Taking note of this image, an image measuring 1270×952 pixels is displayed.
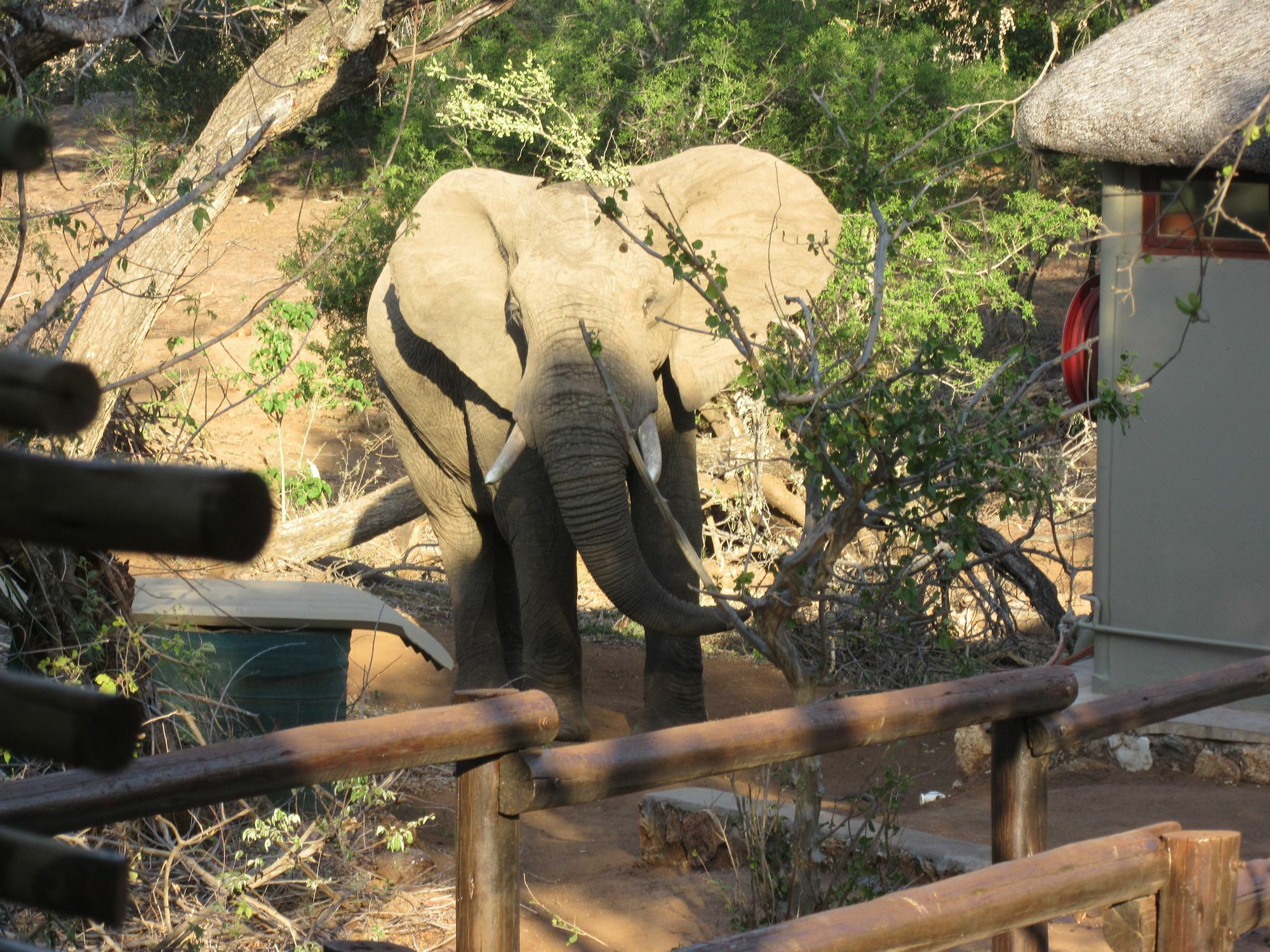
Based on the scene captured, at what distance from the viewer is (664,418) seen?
6.88 metres

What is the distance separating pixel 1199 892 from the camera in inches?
102

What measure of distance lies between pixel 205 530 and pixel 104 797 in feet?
5.22

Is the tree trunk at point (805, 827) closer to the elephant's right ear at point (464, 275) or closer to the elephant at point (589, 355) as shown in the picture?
the elephant at point (589, 355)

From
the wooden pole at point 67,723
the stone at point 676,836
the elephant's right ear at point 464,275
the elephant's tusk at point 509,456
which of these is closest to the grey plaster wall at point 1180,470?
the stone at point 676,836

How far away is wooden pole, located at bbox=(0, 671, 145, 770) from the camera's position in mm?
756

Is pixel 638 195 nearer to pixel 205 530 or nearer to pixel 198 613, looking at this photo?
pixel 198 613

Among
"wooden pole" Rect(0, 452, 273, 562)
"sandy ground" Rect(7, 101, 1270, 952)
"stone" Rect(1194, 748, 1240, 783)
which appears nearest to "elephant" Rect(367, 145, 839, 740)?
"sandy ground" Rect(7, 101, 1270, 952)

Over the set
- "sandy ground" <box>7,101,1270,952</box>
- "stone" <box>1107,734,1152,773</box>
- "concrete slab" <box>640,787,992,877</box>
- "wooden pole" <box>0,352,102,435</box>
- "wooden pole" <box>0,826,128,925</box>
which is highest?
"wooden pole" <box>0,352,102,435</box>

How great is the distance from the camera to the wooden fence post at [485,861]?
270 centimetres

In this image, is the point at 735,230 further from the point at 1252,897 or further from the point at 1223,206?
the point at 1252,897

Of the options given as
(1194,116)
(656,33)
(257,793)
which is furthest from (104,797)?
(656,33)

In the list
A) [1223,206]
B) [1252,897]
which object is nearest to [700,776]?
[1252,897]

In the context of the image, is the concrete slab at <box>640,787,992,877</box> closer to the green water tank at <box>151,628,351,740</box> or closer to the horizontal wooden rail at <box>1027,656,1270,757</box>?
the horizontal wooden rail at <box>1027,656,1270,757</box>

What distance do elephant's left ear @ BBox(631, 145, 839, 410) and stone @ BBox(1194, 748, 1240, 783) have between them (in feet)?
8.39
